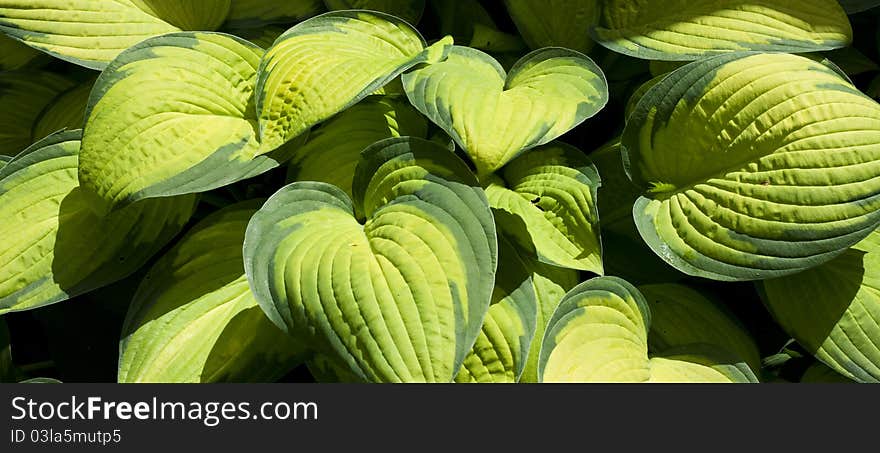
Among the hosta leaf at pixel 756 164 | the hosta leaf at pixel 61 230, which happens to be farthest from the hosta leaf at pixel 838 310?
the hosta leaf at pixel 61 230

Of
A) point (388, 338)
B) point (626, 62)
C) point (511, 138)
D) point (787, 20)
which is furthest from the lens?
point (626, 62)

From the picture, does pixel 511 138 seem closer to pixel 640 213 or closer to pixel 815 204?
pixel 640 213

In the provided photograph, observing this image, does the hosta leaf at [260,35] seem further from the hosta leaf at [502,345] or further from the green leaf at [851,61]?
the green leaf at [851,61]

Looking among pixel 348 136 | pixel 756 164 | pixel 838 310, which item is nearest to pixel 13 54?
pixel 348 136

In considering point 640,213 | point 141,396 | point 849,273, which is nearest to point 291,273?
point 141,396

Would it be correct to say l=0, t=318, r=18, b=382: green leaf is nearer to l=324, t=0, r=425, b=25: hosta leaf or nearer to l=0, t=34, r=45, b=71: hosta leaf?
l=0, t=34, r=45, b=71: hosta leaf

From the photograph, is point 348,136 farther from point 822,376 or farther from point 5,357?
point 822,376
